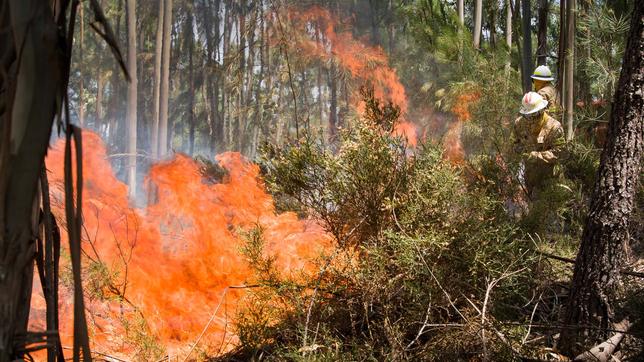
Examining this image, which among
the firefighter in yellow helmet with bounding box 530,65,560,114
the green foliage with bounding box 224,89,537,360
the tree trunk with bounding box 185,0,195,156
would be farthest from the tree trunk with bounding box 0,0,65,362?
the tree trunk with bounding box 185,0,195,156

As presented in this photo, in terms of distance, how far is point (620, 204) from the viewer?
11.9ft

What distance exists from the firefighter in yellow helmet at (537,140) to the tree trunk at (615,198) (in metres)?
2.83

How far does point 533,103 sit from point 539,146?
457mm

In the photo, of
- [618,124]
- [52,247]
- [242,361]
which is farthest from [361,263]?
[52,247]

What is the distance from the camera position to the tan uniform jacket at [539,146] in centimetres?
652

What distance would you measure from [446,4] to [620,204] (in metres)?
10.5

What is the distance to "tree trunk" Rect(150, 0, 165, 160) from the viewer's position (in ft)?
33.3

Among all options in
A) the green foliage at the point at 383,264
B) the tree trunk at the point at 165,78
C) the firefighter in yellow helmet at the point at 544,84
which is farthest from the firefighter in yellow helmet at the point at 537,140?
the tree trunk at the point at 165,78

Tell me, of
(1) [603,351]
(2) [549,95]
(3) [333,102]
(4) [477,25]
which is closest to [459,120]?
(3) [333,102]

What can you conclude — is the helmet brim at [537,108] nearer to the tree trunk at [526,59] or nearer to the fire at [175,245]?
the fire at [175,245]

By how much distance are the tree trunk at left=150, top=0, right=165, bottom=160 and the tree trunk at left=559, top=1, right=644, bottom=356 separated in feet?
25.0

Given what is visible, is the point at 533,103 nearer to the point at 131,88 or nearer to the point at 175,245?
the point at 175,245

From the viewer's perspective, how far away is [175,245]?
7.74 meters

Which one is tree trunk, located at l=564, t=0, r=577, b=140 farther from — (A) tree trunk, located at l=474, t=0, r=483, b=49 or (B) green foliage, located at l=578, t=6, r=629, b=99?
(A) tree trunk, located at l=474, t=0, r=483, b=49
